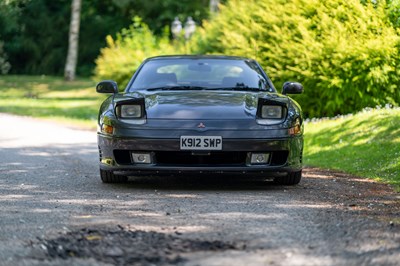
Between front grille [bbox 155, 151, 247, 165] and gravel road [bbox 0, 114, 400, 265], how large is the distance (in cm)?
28

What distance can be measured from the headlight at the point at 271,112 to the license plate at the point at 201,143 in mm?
527

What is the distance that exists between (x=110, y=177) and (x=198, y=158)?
3.64 feet

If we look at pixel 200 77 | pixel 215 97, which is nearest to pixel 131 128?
pixel 215 97

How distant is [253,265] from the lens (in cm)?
516

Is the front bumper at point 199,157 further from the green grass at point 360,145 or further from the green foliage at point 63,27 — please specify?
the green foliage at point 63,27

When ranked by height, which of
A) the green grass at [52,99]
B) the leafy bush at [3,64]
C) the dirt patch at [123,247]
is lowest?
the leafy bush at [3,64]

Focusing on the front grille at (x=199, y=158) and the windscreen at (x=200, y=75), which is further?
the windscreen at (x=200, y=75)

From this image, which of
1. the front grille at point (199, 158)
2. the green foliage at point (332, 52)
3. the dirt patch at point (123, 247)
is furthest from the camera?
the green foliage at point (332, 52)

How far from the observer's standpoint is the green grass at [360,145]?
1196cm


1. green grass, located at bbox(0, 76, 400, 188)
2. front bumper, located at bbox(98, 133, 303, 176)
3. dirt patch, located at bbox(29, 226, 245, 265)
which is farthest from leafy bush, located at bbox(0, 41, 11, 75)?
dirt patch, located at bbox(29, 226, 245, 265)

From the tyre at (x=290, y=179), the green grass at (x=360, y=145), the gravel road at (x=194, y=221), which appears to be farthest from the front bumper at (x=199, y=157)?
the green grass at (x=360, y=145)

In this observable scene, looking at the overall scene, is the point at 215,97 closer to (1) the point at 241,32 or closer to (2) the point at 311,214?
(2) the point at 311,214

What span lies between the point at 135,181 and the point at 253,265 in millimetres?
4928

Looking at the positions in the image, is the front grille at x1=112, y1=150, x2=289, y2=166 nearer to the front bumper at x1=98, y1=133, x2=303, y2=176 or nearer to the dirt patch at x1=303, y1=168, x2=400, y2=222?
the front bumper at x1=98, y1=133, x2=303, y2=176
